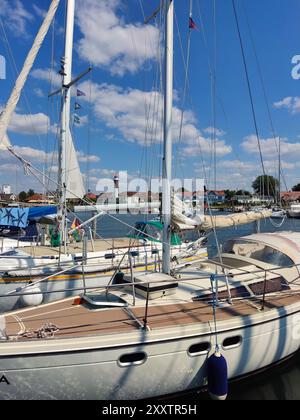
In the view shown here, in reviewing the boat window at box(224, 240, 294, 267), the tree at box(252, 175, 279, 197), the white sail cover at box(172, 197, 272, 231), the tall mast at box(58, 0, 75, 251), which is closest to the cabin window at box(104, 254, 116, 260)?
the tall mast at box(58, 0, 75, 251)

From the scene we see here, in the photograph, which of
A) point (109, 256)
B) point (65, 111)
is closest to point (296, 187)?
point (65, 111)

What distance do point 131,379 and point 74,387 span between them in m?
0.94

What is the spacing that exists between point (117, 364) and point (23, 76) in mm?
5732

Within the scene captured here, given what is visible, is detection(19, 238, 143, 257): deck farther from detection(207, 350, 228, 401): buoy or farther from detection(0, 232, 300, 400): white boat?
detection(207, 350, 228, 401): buoy

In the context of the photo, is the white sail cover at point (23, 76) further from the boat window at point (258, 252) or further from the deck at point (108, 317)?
the boat window at point (258, 252)

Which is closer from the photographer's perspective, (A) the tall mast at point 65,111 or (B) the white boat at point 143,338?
(B) the white boat at point 143,338

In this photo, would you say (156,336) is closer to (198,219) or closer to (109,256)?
(198,219)

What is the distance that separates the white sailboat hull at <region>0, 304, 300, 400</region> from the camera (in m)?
4.77

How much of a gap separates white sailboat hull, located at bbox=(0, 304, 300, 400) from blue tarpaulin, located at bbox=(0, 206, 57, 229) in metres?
15.1

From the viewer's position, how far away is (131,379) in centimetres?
528

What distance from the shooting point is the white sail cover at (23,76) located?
5688mm

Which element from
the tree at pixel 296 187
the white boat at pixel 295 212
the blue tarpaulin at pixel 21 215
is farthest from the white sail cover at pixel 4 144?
the tree at pixel 296 187

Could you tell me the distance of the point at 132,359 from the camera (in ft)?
17.3

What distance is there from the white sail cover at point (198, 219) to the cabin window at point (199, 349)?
3654mm
